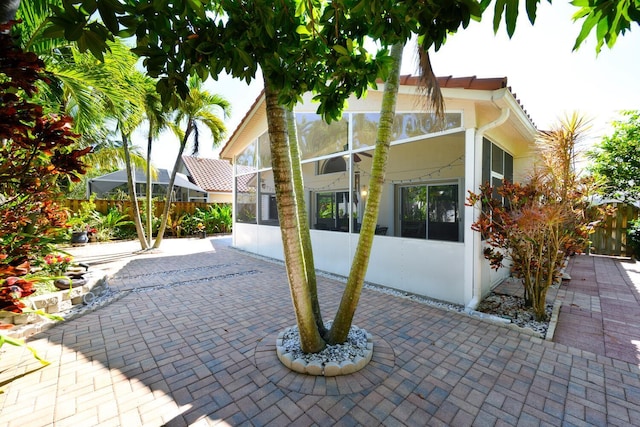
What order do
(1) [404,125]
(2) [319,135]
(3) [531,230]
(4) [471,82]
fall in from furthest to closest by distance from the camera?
(2) [319,135] → (1) [404,125] → (4) [471,82] → (3) [531,230]

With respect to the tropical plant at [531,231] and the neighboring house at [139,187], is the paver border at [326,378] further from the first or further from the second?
the neighboring house at [139,187]

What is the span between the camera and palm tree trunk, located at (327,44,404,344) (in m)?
3.27

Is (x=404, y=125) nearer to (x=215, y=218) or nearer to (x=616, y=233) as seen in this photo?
(x=616, y=233)

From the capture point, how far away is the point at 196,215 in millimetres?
16281

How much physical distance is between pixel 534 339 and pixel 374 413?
2923mm

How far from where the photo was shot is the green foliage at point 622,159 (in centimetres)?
1007

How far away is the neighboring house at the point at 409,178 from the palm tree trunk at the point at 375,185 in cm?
211

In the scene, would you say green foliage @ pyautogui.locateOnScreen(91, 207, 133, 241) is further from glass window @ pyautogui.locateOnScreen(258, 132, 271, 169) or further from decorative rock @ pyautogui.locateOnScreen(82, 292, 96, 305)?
decorative rock @ pyautogui.locateOnScreen(82, 292, 96, 305)

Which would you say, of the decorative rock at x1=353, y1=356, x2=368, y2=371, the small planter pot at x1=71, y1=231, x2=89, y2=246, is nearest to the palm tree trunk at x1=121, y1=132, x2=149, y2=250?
the small planter pot at x1=71, y1=231, x2=89, y2=246

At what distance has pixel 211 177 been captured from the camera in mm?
22734

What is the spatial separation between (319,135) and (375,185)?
514 cm

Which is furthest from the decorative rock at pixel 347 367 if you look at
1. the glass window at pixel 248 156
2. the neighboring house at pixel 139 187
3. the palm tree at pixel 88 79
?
the neighboring house at pixel 139 187

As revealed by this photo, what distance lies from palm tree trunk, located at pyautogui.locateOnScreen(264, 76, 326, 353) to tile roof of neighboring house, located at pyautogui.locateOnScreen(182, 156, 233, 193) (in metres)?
18.7

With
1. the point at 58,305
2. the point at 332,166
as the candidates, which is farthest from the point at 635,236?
the point at 58,305
